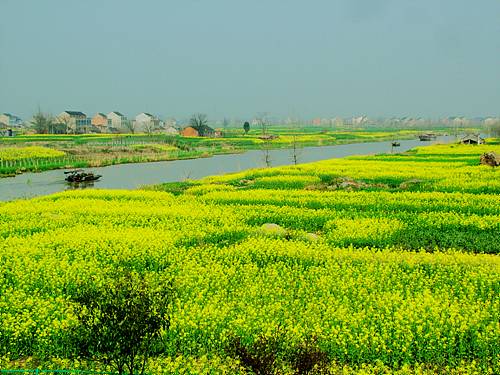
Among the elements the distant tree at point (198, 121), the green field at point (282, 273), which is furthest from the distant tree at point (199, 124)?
the green field at point (282, 273)

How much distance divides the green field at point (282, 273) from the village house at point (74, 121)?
112m

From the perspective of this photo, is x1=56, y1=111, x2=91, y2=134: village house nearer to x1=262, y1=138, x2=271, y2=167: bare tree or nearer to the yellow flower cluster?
x1=262, y1=138, x2=271, y2=167: bare tree

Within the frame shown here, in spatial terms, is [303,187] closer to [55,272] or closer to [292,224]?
[292,224]

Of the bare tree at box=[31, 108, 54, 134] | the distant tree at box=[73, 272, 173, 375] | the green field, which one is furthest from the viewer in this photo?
the bare tree at box=[31, 108, 54, 134]

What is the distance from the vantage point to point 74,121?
135000 mm

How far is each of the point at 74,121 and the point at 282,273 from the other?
132 m

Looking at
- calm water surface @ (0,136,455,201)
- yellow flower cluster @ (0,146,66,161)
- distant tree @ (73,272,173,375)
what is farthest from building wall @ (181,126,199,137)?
distant tree @ (73,272,173,375)

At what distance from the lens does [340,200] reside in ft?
80.6

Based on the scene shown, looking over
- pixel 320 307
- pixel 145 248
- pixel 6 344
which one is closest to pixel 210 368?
pixel 320 307

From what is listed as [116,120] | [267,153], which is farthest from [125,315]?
[116,120]

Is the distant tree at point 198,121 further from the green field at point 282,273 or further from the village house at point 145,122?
the green field at point 282,273

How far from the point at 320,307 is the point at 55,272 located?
262 inches

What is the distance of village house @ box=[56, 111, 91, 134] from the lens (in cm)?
13138

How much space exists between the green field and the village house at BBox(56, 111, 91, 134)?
368 ft
